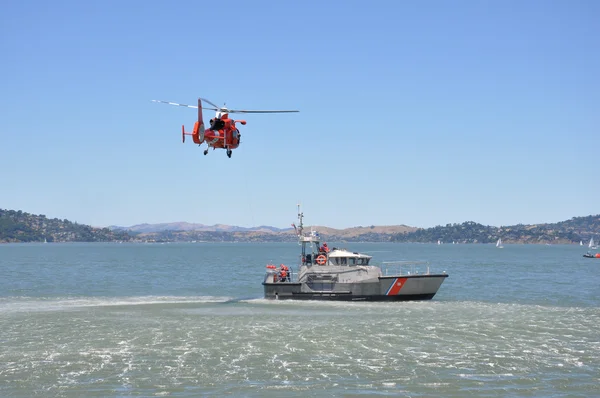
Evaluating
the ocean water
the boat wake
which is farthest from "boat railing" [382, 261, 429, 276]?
the boat wake

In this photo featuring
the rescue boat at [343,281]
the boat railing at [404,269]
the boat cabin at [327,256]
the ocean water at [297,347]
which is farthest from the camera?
the boat railing at [404,269]

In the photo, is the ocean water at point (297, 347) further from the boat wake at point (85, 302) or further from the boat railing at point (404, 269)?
the boat railing at point (404, 269)

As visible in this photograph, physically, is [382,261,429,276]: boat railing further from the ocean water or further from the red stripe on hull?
the ocean water

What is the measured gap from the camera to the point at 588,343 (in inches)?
998

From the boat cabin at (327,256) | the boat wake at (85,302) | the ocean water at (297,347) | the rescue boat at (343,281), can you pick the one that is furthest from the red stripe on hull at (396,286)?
the boat wake at (85,302)

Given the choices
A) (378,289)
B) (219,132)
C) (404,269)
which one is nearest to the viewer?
(219,132)

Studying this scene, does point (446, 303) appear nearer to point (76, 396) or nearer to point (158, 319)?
point (158, 319)

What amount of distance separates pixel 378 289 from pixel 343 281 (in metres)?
2.34

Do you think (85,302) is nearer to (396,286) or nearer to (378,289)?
(378,289)

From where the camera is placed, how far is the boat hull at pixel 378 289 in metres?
40.0

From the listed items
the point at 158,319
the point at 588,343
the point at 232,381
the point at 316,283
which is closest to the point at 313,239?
the point at 316,283

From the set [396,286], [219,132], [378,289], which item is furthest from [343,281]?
[219,132]

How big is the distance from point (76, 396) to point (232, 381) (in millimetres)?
4464

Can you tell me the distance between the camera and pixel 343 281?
1617 inches
